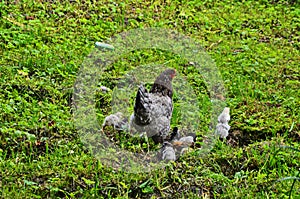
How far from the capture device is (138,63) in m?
5.75

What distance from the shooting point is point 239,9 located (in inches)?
293

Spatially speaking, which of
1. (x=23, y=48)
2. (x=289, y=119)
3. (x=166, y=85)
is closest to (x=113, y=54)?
(x=23, y=48)

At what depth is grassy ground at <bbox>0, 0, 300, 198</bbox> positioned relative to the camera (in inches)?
150

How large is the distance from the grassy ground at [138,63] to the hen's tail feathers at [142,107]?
1.54ft

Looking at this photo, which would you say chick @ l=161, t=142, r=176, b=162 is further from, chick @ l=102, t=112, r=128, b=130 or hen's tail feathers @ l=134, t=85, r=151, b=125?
chick @ l=102, t=112, r=128, b=130

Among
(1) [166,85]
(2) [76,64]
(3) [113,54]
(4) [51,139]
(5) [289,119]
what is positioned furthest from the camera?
(3) [113,54]

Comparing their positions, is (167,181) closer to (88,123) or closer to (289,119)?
(88,123)

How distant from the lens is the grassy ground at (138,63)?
12.5ft

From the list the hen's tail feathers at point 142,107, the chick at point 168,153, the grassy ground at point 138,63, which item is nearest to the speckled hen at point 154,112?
the hen's tail feathers at point 142,107

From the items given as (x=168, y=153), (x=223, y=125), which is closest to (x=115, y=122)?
(x=168, y=153)

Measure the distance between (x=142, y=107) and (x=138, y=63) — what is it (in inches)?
74.4

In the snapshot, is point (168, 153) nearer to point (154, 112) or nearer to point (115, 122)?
point (154, 112)

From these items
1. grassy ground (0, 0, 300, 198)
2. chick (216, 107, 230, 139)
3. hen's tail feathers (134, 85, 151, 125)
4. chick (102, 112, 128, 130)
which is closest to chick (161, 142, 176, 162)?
grassy ground (0, 0, 300, 198)

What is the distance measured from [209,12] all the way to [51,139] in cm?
390
